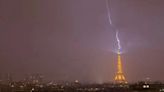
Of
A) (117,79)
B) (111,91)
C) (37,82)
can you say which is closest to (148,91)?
(111,91)

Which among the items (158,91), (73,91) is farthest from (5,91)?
(158,91)

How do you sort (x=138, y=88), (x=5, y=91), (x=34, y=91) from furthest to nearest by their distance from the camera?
(x=34, y=91)
(x=138, y=88)
(x=5, y=91)

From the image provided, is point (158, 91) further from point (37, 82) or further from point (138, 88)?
point (37, 82)

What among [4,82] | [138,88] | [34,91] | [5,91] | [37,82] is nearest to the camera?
[5,91]

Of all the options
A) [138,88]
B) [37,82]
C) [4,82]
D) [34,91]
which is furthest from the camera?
[37,82]

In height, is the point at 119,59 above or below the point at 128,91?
above

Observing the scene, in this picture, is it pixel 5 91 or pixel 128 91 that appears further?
pixel 128 91

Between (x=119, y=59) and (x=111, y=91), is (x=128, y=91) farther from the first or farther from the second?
(x=119, y=59)

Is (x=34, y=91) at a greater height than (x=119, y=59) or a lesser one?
lesser

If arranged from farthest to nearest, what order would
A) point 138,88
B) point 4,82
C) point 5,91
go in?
1. point 4,82
2. point 138,88
3. point 5,91
